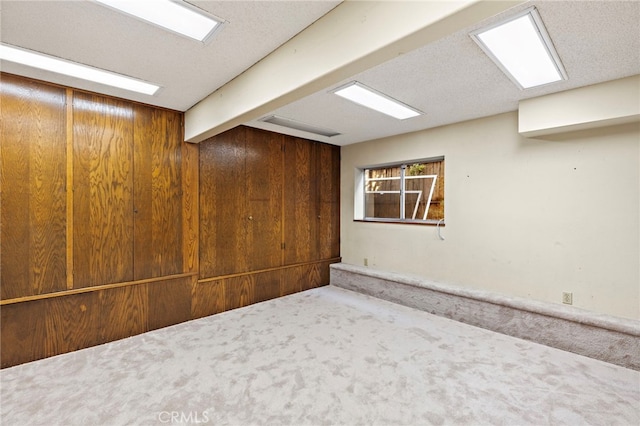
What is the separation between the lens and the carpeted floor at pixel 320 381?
6.05ft

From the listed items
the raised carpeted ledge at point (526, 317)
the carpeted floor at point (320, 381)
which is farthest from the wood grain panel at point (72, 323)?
the raised carpeted ledge at point (526, 317)

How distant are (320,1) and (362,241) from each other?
3.79 metres

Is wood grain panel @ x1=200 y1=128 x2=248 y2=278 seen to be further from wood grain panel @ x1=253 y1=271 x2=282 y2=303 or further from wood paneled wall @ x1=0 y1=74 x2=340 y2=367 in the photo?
wood grain panel @ x1=253 y1=271 x2=282 y2=303

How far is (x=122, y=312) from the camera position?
2.93 meters

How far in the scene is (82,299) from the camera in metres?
2.71

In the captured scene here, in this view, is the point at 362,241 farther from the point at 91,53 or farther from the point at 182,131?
the point at 91,53

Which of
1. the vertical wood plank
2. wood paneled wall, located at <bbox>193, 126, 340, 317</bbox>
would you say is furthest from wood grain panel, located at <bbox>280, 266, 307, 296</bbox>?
the vertical wood plank

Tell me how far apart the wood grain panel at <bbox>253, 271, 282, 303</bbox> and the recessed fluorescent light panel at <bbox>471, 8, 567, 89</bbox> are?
11.6ft

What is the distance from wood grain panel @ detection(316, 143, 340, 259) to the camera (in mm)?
4945

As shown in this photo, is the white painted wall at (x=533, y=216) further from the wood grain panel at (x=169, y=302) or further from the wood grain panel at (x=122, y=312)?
the wood grain panel at (x=122, y=312)

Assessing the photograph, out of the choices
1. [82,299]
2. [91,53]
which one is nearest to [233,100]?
[91,53]

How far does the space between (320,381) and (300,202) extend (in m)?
2.86

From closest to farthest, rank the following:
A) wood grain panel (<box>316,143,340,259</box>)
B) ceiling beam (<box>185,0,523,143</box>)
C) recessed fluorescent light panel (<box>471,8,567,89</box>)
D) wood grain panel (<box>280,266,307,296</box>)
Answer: ceiling beam (<box>185,0,523,143</box>) < recessed fluorescent light panel (<box>471,8,567,89</box>) < wood grain panel (<box>280,266,307,296</box>) < wood grain panel (<box>316,143,340,259</box>)

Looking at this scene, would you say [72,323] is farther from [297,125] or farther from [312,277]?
[297,125]
